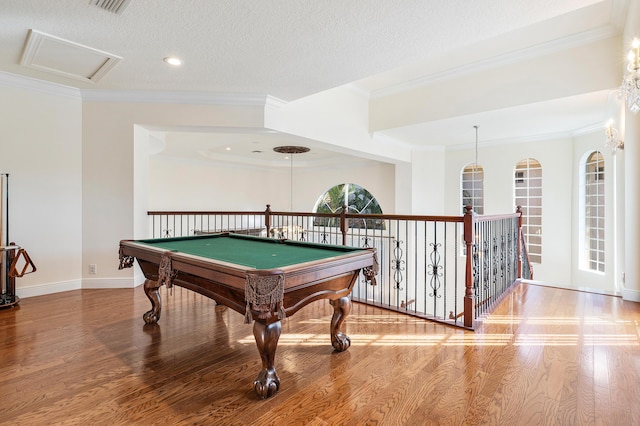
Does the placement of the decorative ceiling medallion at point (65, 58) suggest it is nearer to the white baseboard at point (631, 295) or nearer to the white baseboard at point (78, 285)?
the white baseboard at point (78, 285)

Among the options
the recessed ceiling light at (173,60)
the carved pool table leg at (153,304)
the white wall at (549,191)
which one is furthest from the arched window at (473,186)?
the carved pool table leg at (153,304)

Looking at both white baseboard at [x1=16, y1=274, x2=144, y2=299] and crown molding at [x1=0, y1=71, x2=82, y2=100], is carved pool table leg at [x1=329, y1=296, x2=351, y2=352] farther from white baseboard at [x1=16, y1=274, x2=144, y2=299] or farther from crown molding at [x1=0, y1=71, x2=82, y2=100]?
crown molding at [x1=0, y1=71, x2=82, y2=100]

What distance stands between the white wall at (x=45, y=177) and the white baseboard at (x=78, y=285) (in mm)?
13

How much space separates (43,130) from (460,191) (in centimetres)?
801

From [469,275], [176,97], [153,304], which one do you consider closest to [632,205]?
[469,275]

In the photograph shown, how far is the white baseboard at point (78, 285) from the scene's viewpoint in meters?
4.05

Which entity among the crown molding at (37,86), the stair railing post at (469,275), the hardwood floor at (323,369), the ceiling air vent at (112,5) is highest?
the ceiling air vent at (112,5)

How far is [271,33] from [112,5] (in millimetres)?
1278

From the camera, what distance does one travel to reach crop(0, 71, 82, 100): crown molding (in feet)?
12.5

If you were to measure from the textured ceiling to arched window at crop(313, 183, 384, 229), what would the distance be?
232 inches

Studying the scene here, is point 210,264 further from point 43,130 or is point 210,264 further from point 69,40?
point 43,130

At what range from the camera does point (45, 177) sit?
4.12 m

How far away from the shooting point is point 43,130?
411cm

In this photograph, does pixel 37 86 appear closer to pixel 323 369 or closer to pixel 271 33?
pixel 271 33
